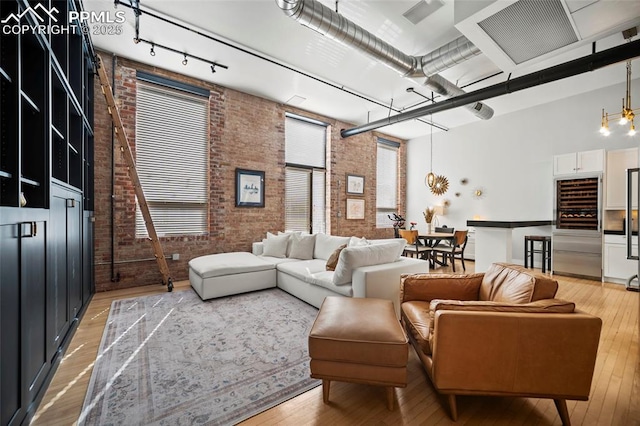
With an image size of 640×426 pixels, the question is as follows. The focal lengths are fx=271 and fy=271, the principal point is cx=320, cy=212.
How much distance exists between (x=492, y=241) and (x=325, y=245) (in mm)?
2532

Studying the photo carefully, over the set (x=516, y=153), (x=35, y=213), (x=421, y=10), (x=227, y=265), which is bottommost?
(x=227, y=265)

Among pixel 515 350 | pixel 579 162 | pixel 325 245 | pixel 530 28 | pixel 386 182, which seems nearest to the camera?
pixel 515 350

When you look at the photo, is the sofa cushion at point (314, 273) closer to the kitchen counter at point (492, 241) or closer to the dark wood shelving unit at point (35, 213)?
the kitchen counter at point (492, 241)

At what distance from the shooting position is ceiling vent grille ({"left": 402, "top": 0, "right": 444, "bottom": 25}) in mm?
3018

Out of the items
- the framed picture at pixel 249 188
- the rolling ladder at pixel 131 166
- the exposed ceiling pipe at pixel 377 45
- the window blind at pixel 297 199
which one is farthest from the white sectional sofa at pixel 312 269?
the exposed ceiling pipe at pixel 377 45

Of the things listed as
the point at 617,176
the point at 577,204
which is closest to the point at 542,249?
the point at 577,204

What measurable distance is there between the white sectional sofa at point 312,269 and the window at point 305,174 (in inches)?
65.1

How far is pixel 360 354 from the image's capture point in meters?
1.67

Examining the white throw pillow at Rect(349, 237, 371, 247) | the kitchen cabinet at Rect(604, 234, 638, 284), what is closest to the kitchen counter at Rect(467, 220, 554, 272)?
the white throw pillow at Rect(349, 237, 371, 247)

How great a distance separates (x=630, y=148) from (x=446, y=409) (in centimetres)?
615

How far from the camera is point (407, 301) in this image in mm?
2488

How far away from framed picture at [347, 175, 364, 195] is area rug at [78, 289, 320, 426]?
4469 mm

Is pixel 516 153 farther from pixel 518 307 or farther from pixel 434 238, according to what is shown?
pixel 518 307

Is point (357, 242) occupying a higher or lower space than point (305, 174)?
lower
